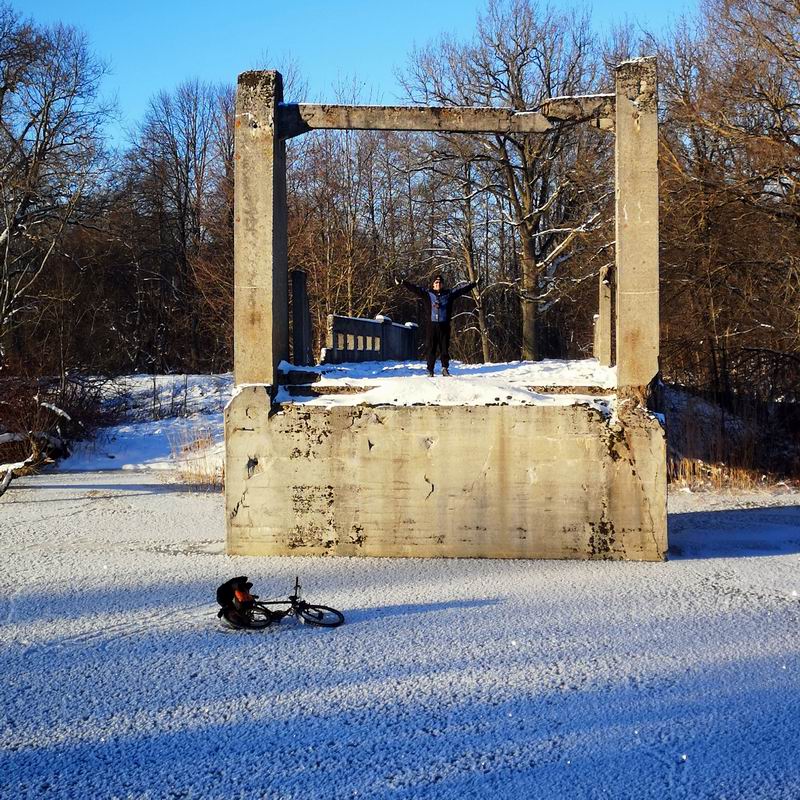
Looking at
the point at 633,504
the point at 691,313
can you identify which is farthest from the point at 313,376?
the point at 691,313

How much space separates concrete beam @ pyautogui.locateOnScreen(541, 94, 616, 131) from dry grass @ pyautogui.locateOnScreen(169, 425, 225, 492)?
7.77 metres

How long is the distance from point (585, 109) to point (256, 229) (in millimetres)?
3586

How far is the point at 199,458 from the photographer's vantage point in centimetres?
1658

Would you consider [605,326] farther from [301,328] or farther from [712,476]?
[301,328]

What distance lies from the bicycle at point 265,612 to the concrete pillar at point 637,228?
388 centimetres

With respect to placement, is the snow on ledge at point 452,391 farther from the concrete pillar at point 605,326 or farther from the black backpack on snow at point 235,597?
the concrete pillar at point 605,326

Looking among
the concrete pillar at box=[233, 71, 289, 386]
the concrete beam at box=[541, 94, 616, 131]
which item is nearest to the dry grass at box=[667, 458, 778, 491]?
the concrete beam at box=[541, 94, 616, 131]

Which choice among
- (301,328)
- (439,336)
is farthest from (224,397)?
(439,336)

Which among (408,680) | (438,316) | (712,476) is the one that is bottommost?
(712,476)

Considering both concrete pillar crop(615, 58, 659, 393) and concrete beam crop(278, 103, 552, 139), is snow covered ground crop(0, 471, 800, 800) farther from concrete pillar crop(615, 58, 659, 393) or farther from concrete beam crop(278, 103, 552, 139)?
concrete beam crop(278, 103, 552, 139)

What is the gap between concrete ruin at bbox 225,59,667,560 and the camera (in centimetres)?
832

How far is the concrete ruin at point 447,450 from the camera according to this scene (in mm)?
8320

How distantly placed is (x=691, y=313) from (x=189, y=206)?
25.7 m

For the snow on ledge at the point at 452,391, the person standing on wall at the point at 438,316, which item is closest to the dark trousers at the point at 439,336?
the person standing on wall at the point at 438,316
